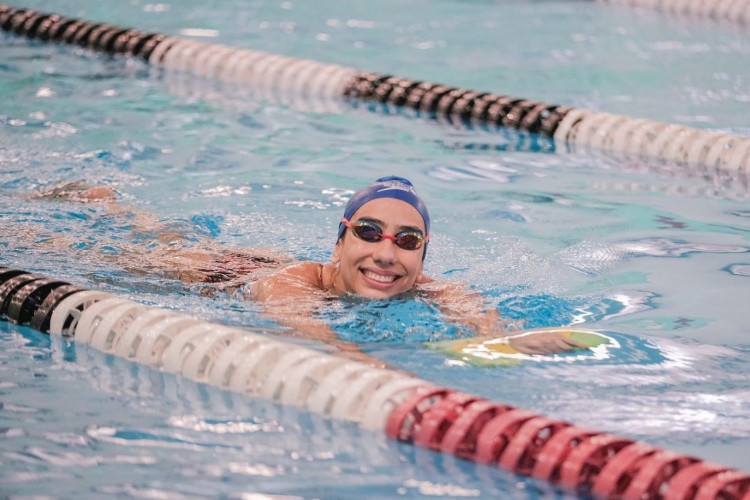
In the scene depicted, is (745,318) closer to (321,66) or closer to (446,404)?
(446,404)

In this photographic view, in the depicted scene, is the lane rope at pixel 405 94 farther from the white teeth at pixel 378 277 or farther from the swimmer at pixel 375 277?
the white teeth at pixel 378 277

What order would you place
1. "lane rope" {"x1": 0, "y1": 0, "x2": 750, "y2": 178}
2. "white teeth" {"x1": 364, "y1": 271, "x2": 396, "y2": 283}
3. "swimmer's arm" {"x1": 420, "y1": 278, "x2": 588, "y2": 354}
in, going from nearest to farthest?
"swimmer's arm" {"x1": 420, "y1": 278, "x2": 588, "y2": 354} < "white teeth" {"x1": 364, "y1": 271, "x2": 396, "y2": 283} < "lane rope" {"x1": 0, "y1": 0, "x2": 750, "y2": 178}

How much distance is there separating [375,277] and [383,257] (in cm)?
12

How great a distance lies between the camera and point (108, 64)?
8.41m

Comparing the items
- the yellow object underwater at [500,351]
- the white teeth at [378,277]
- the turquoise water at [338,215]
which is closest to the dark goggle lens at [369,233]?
the white teeth at [378,277]

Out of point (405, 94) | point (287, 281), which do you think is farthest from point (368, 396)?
point (405, 94)

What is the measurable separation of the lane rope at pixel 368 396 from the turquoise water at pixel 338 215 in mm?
65

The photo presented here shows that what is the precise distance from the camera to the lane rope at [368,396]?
8.80 feet

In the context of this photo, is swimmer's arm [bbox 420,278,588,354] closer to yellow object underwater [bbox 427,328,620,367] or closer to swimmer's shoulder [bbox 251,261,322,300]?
yellow object underwater [bbox 427,328,620,367]

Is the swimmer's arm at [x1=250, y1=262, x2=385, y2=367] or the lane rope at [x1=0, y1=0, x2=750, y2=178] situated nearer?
the swimmer's arm at [x1=250, y1=262, x2=385, y2=367]

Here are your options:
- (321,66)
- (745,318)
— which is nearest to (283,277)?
(745,318)

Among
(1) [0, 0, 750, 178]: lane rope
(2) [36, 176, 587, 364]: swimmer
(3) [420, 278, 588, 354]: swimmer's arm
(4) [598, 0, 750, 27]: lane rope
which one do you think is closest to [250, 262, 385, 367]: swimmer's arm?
(2) [36, 176, 587, 364]: swimmer

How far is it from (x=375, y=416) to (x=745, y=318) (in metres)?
1.82

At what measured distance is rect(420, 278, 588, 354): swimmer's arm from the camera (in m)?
3.74
